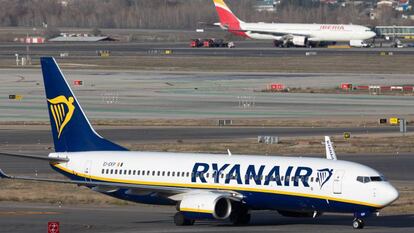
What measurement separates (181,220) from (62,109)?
26.7 ft

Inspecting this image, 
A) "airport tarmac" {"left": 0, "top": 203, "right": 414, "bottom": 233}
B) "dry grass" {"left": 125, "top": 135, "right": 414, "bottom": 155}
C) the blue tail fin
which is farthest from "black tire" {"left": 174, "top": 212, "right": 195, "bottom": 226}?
"dry grass" {"left": 125, "top": 135, "right": 414, "bottom": 155}

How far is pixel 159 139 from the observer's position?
3118 inches

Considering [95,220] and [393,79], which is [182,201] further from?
[393,79]

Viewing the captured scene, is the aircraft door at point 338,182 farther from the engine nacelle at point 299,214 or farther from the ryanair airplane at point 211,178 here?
the engine nacelle at point 299,214

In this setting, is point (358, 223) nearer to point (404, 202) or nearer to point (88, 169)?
point (404, 202)

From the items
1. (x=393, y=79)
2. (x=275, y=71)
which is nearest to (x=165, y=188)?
(x=393, y=79)

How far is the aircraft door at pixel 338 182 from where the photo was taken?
4247 centimetres

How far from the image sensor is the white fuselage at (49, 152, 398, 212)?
4241cm

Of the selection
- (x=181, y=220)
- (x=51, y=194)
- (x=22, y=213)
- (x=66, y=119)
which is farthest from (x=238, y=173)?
(x=51, y=194)

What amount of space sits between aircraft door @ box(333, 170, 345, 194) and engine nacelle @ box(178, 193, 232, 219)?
4137 mm

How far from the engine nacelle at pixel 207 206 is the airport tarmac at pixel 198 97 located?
5114cm

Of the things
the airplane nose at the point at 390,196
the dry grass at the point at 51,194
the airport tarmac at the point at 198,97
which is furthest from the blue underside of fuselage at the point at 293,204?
the airport tarmac at the point at 198,97

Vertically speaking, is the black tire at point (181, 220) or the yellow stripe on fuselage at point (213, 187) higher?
the yellow stripe on fuselage at point (213, 187)

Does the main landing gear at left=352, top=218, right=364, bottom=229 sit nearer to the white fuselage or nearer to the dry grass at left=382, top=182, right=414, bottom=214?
the white fuselage
